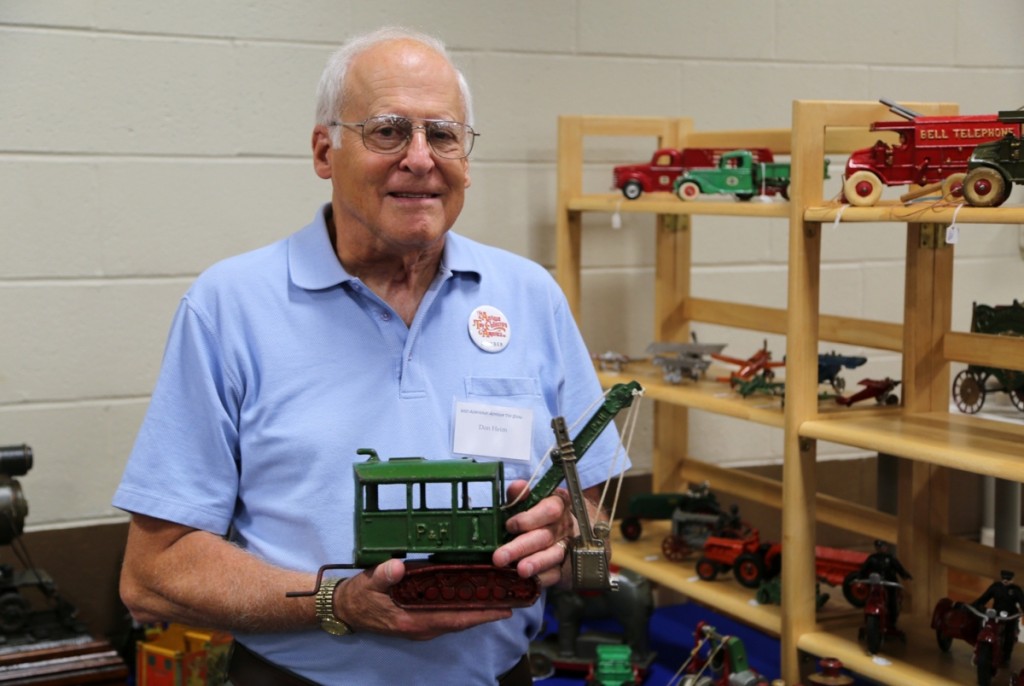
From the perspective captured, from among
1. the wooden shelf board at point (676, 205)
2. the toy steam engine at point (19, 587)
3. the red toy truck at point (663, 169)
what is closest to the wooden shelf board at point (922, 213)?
the wooden shelf board at point (676, 205)

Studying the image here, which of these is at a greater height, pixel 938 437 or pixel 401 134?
pixel 401 134

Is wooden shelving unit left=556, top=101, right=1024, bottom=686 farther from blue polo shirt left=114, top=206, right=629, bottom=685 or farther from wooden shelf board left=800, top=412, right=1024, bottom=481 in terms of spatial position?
blue polo shirt left=114, top=206, right=629, bottom=685

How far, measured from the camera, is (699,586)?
288cm

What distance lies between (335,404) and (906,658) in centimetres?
128

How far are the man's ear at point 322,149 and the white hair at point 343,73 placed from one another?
0.01 m

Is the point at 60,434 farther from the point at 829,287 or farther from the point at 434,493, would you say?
the point at 829,287

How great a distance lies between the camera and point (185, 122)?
3.05 m

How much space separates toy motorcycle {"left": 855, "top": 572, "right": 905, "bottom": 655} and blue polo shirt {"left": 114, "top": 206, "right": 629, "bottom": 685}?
83 centimetres

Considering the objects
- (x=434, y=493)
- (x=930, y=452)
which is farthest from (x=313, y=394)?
(x=930, y=452)

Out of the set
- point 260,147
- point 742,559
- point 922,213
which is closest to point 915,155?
point 922,213

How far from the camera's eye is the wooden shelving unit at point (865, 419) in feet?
7.54

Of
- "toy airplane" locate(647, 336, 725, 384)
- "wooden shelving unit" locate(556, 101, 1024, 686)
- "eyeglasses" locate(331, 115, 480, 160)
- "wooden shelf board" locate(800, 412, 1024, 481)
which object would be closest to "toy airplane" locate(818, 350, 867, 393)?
"wooden shelving unit" locate(556, 101, 1024, 686)

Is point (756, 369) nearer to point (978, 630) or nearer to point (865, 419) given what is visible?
point (865, 419)

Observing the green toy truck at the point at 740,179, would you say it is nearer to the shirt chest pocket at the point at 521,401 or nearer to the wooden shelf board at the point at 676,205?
the wooden shelf board at the point at 676,205
